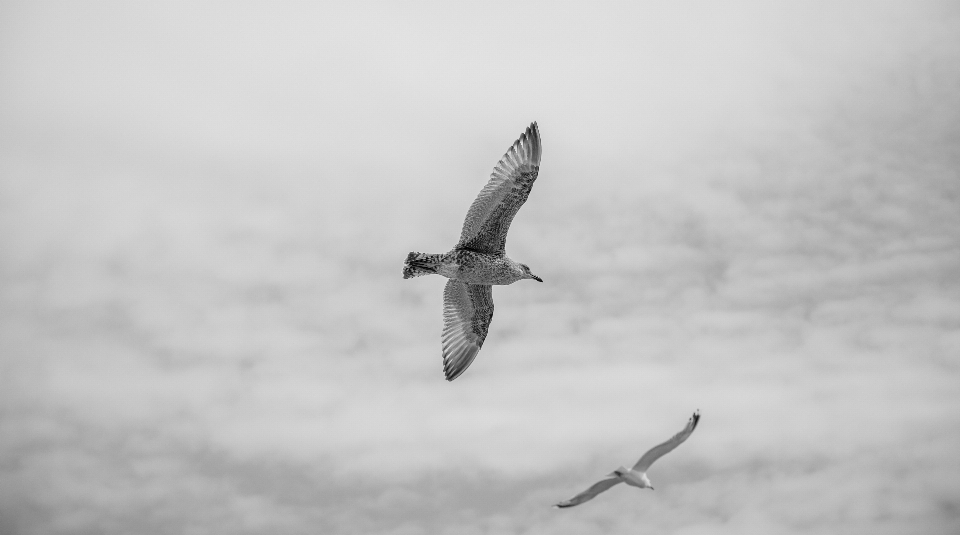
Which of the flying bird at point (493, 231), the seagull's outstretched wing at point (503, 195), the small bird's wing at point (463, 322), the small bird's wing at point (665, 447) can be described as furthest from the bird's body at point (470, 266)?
the small bird's wing at point (665, 447)

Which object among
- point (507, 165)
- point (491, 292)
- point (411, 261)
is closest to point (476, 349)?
point (491, 292)

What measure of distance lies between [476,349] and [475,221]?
185 inches

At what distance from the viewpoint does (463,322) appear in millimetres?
25984

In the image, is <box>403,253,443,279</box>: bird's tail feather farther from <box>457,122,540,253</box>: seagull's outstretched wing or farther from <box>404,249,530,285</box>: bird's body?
<box>457,122,540,253</box>: seagull's outstretched wing

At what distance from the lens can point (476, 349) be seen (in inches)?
1016

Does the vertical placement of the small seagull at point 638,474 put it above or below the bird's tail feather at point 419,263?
below

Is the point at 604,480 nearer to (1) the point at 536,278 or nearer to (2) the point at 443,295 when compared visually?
(1) the point at 536,278

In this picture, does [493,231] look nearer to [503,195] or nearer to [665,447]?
[503,195]

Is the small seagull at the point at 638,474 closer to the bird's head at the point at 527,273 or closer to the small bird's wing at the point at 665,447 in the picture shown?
the small bird's wing at the point at 665,447

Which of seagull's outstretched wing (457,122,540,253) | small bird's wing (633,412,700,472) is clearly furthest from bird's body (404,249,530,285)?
small bird's wing (633,412,700,472)

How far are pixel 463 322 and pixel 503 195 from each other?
5024 mm

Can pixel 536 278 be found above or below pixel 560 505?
above

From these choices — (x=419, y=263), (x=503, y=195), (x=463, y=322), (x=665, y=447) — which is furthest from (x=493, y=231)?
(x=665, y=447)

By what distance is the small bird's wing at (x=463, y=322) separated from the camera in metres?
25.6
